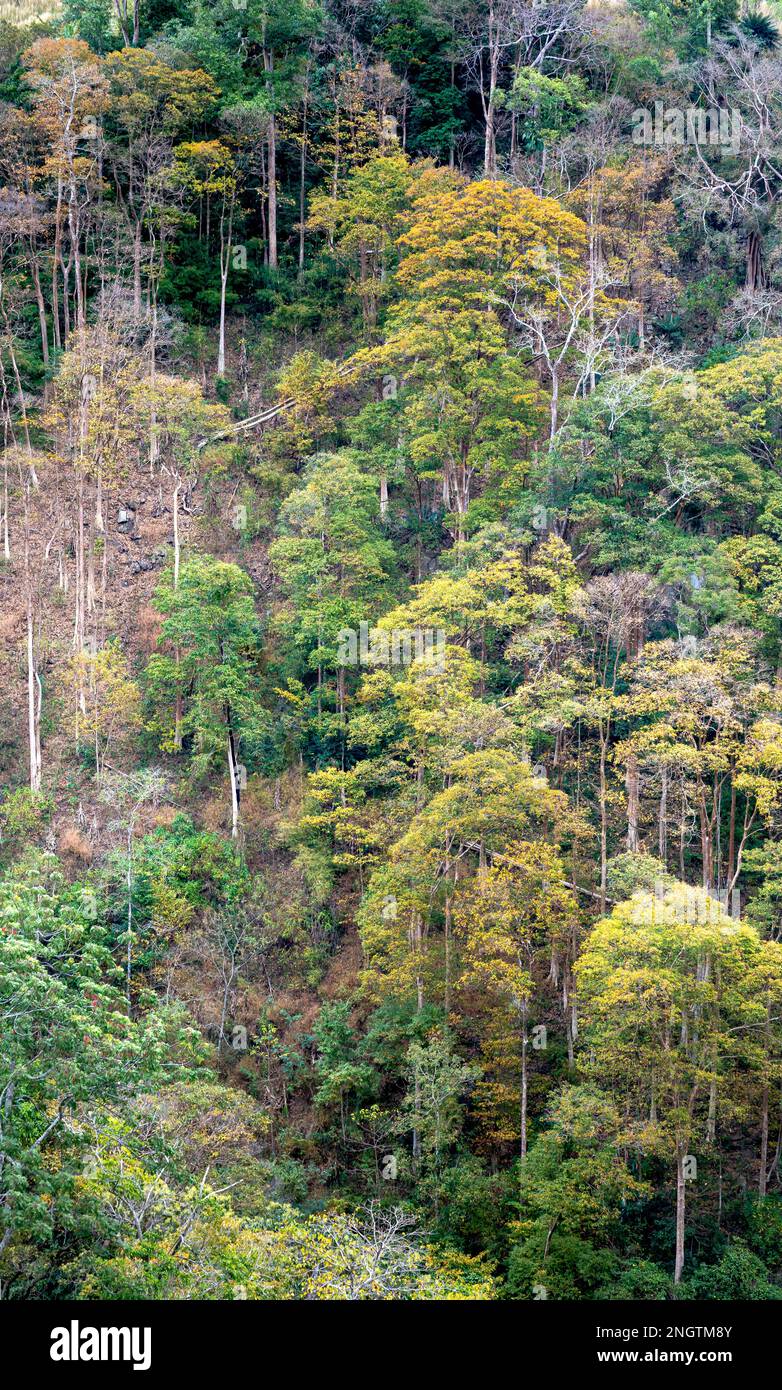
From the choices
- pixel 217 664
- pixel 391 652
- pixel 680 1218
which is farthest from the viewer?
pixel 217 664

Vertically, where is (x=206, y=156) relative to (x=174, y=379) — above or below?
above

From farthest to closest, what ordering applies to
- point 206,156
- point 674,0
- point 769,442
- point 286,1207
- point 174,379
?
1. point 674,0
2. point 206,156
3. point 174,379
4. point 769,442
5. point 286,1207

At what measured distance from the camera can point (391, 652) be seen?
112 feet

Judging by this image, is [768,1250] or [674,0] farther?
[674,0]

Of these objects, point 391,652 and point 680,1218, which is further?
point 391,652

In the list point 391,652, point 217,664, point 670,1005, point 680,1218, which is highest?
point 391,652

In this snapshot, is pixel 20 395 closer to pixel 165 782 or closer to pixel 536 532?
pixel 165 782

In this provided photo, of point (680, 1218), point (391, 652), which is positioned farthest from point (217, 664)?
point (680, 1218)

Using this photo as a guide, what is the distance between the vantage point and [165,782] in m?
38.0

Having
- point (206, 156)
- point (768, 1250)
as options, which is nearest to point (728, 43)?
point (206, 156)

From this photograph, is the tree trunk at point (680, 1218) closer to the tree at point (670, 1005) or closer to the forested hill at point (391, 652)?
the tree at point (670, 1005)

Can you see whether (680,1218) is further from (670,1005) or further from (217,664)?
(217,664)

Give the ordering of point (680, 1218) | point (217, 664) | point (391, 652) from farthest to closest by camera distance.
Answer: point (217, 664) → point (391, 652) → point (680, 1218)

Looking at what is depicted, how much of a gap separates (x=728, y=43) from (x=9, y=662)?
31.0 metres
